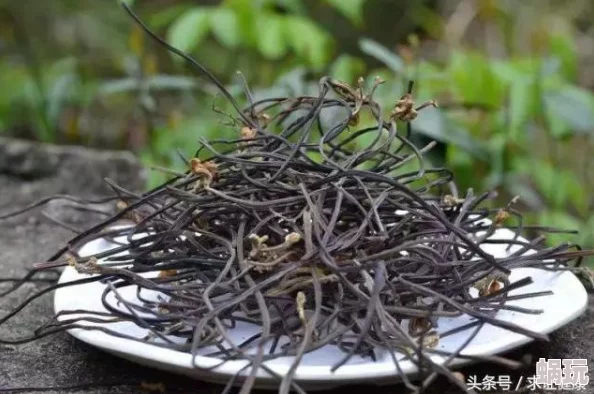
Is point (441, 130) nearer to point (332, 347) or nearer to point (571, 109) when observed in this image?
point (571, 109)

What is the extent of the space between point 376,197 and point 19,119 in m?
1.33

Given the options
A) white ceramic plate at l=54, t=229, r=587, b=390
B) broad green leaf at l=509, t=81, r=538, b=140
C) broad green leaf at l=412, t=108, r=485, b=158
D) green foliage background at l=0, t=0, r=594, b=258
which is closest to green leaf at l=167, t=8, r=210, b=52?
green foliage background at l=0, t=0, r=594, b=258

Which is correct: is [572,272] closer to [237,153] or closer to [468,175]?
[237,153]

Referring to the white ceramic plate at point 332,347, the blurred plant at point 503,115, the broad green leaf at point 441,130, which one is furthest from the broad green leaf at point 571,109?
the white ceramic plate at point 332,347

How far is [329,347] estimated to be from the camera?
0.58 meters

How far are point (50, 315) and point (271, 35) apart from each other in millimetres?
792

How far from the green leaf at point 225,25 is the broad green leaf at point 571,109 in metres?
0.50

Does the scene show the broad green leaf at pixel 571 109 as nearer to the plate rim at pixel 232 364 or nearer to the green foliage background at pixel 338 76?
the green foliage background at pixel 338 76

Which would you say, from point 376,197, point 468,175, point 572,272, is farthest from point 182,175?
point 468,175

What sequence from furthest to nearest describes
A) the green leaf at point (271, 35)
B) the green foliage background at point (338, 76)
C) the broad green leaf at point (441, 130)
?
the green leaf at point (271, 35) < the green foliage background at point (338, 76) < the broad green leaf at point (441, 130)

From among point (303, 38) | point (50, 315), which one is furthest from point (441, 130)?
point (50, 315)

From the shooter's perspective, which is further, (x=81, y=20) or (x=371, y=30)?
(x=371, y=30)

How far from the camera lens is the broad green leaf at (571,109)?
1.29 m

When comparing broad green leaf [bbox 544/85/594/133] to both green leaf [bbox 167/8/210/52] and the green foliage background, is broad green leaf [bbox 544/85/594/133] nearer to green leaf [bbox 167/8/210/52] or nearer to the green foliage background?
the green foliage background
